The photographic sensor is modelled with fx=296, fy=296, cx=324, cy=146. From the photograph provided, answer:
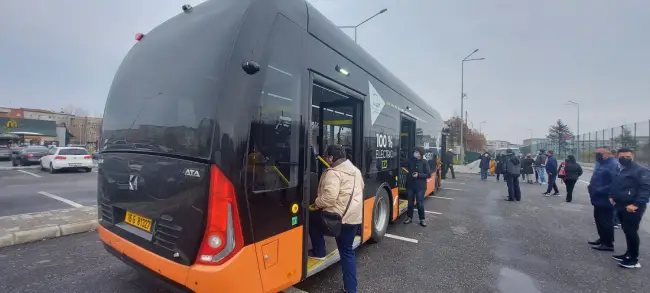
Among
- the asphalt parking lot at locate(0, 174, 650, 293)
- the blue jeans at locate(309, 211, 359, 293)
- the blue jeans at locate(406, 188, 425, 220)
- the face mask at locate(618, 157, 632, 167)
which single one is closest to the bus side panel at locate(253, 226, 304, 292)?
the blue jeans at locate(309, 211, 359, 293)

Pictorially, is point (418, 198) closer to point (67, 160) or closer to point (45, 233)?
point (45, 233)

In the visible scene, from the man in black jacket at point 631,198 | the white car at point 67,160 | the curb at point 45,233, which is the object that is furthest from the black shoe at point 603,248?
the white car at point 67,160

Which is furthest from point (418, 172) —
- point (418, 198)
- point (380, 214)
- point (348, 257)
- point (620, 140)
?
point (620, 140)

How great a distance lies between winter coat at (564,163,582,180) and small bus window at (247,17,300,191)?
35.1ft

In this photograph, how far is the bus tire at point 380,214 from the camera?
4881mm

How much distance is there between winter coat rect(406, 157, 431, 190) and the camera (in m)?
6.18

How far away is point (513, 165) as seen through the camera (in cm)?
969

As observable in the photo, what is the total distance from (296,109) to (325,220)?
120 cm

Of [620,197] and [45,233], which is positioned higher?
[620,197]

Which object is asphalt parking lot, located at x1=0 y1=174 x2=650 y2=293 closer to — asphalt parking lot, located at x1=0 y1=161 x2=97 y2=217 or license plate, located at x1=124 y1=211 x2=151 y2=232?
license plate, located at x1=124 y1=211 x2=151 y2=232

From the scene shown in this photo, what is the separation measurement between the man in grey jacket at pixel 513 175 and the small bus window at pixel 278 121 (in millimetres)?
9350

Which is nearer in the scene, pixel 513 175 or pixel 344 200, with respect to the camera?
pixel 344 200

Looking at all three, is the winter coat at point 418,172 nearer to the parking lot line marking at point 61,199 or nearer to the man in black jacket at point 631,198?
the man in black jacket at point 631,198

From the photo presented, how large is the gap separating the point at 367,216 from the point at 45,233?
5383 millimetres
